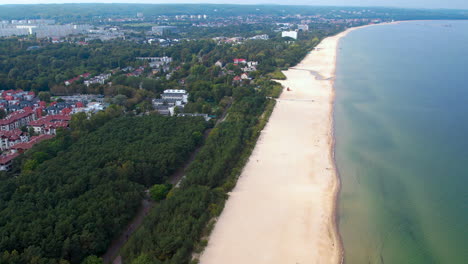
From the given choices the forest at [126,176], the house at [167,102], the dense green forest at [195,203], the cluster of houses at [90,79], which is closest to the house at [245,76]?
the forest at [126,176]

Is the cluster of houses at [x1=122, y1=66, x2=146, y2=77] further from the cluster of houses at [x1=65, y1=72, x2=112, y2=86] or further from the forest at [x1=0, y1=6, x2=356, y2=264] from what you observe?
the forest at [x1=0, y1=6, x2=356, y2=264]

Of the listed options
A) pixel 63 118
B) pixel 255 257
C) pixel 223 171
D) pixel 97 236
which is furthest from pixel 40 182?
pixel 63 118

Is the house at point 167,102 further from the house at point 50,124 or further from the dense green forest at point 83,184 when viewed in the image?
the house at point 50,124

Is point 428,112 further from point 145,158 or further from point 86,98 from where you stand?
point 86,98

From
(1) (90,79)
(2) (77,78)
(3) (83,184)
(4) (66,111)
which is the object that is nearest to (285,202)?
(3) (83,184)

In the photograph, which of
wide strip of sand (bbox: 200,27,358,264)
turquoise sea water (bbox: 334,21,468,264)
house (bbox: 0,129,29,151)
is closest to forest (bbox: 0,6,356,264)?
wide strip of sand (bbox: 200,27,358,264)

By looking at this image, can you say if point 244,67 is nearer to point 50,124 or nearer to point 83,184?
point 50,124
